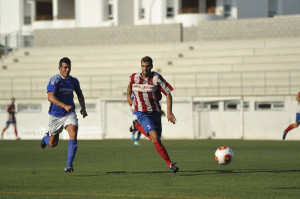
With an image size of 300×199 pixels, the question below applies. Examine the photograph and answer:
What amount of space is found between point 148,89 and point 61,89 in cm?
164

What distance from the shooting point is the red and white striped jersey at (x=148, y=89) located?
11.2 metres

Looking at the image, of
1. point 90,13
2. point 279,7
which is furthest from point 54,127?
point 279,7

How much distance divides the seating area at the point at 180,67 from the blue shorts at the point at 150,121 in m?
18.6

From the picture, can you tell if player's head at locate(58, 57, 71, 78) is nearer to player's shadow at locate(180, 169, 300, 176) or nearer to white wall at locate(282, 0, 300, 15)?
player's shadow at locate(180, 169, 300, 176)

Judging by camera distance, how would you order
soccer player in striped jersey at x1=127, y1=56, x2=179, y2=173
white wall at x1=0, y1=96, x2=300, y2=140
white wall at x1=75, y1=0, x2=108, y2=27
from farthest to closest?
white wall at x1=75, y1=0, x2=108, y2=27 → white wall at x1=0, y1=96, x2=300, y2=140 → soccer player in striped jersey at x1=127, y1=56, x2=179, y2=173

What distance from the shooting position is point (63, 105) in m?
10.8

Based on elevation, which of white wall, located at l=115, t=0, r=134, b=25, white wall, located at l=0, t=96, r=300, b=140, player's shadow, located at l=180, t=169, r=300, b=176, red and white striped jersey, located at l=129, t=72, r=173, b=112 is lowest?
white wall, located at l=0, t=96, r=300, b=140

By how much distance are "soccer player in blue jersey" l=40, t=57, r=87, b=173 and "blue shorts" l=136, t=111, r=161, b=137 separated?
4.06ft

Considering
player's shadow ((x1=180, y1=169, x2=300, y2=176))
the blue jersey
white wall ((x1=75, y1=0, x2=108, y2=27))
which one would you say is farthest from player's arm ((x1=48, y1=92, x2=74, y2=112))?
white wall ((x1=75, y1=0, x2=108, y2=27))

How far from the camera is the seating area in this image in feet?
100

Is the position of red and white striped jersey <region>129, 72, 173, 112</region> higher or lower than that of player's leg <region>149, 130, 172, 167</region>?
higher

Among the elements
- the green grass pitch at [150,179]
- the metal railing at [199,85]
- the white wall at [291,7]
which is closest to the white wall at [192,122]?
the metal railing at [199,85]

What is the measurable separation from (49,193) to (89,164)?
198 inches

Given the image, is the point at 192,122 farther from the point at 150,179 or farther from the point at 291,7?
Answer: the point at 291,7
